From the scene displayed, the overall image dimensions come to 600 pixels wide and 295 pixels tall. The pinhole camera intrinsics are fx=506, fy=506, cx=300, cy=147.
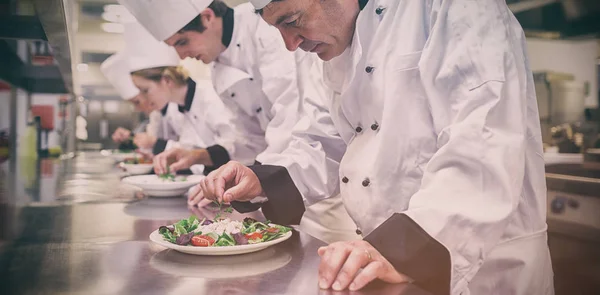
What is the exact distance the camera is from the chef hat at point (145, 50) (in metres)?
3.13

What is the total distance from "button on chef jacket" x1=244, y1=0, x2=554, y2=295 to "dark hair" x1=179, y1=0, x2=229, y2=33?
0.88 m

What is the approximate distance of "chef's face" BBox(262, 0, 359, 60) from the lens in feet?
3.89

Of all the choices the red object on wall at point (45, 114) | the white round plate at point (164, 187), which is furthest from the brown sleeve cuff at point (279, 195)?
the red object on wall at point (45, 114)

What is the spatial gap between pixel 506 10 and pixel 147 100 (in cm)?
295

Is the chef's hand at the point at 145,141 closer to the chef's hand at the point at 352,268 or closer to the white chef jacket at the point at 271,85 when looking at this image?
the white chef jacket at the point at 271,85

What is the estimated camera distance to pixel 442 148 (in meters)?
0.92

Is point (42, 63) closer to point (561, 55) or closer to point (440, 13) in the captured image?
point (440, 13)

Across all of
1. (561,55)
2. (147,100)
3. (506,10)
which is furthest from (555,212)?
(561,55)

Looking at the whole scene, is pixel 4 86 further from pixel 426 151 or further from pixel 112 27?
pixel 112 27

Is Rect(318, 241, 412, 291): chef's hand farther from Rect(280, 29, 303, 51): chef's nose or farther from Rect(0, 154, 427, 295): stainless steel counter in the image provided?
Rect(280, 29, 303, 51): chef's nose

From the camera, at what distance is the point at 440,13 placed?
104cm

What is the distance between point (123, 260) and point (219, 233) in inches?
7.3

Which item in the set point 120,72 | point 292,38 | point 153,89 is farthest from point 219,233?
point 120,72

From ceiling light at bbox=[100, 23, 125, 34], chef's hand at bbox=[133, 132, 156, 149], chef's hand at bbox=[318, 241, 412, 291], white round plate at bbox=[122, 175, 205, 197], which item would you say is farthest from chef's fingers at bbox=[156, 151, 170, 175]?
ceiling light at bbox=[100, 23, 125, 34]
